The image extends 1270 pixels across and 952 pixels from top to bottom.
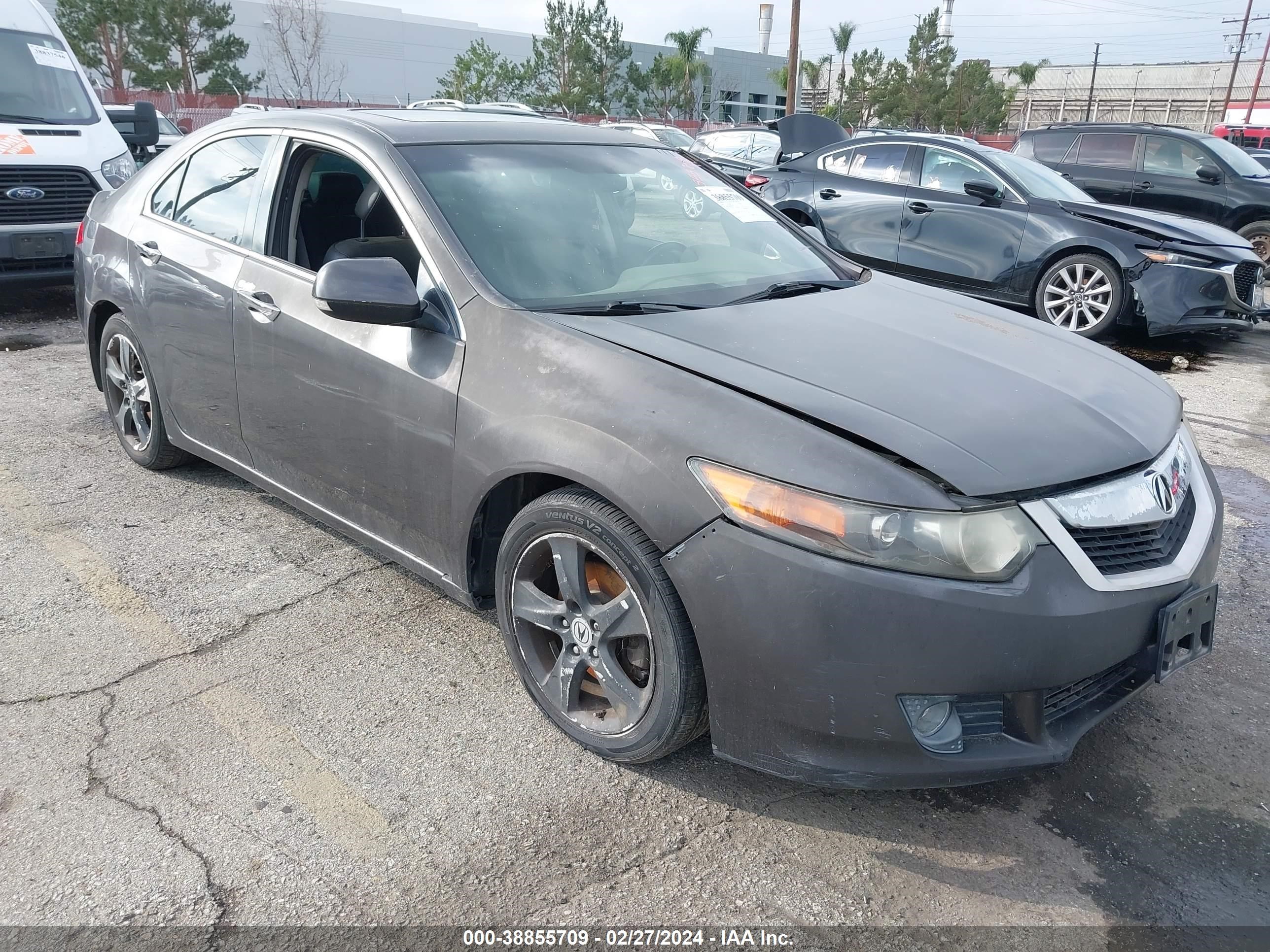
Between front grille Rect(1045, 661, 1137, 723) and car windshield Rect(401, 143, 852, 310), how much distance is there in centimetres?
147

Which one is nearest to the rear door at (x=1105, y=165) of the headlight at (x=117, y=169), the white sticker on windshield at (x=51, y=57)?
the headlight at (x=117, y=169)

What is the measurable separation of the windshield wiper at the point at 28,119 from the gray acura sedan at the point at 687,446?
5.72 metres

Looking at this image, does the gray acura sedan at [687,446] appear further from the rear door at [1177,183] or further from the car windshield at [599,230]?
the rear door at [1177,183]

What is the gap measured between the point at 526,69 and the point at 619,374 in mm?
48649

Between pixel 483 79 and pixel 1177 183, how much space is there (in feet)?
129

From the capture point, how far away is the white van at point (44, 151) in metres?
7.89

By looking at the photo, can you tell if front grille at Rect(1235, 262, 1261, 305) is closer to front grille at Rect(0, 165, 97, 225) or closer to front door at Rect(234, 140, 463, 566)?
front door at Rect(234, 140, 463, 566)

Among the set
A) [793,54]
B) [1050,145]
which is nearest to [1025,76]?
[793,54]

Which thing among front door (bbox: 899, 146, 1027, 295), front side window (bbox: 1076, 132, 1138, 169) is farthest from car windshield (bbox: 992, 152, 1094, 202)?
front side window (bbox: 1076, 132, 1138, 169)

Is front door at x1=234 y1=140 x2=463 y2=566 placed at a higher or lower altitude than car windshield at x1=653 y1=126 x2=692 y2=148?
lower

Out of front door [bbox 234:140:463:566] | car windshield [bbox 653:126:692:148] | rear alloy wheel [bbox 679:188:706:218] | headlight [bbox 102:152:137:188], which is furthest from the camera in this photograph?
car windshield [bbox 653:126:692:148]

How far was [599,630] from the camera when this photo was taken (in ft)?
8.52

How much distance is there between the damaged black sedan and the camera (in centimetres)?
782

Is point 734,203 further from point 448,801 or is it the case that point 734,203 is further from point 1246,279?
point 1246,279
